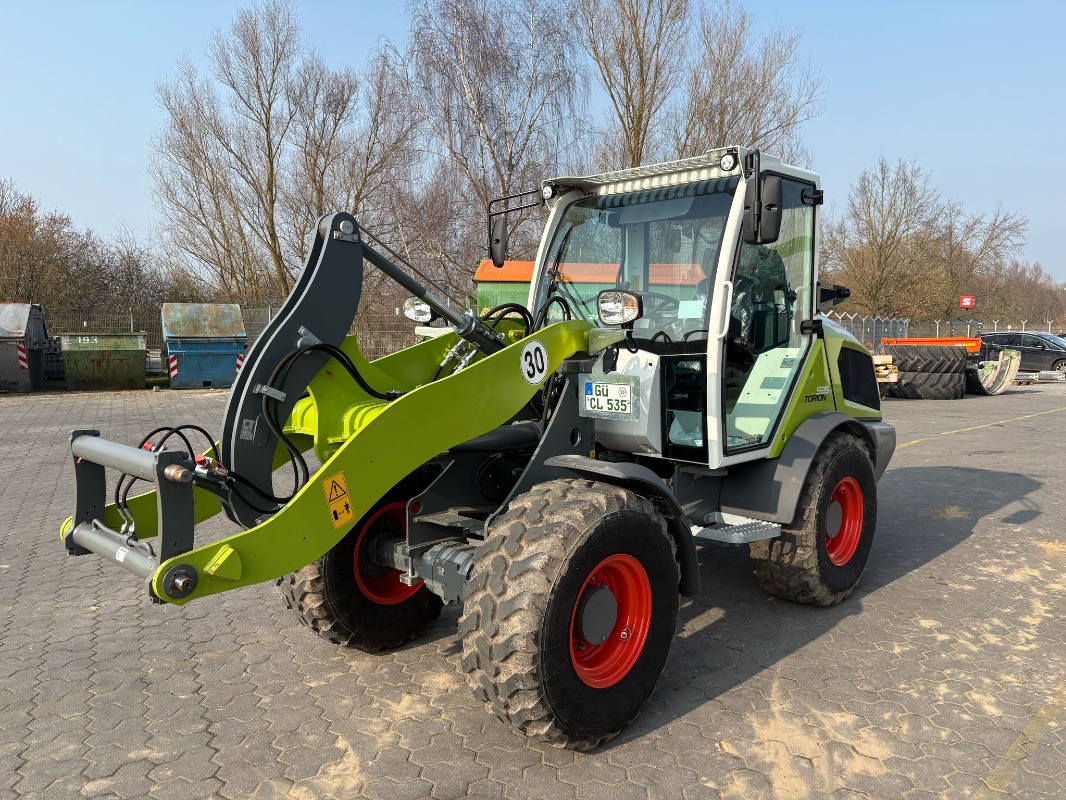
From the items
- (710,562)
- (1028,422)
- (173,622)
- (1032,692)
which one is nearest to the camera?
(1032,692)

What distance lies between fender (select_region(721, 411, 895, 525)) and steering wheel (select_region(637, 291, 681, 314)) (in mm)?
1069

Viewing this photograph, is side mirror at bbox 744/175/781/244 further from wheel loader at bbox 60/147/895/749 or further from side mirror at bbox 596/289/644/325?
side mirror at bbox 596/289/644/325

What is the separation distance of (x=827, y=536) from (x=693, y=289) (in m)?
1.81

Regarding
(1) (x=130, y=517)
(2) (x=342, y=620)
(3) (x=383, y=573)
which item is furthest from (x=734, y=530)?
(1) (x=130, y=517)

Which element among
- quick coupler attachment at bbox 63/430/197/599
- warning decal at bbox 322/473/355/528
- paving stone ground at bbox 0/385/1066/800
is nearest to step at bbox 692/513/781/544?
paving stone ground at bbox 0/385/1066/800

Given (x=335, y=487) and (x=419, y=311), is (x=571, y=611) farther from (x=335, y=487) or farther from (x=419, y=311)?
(x=419, y=311)

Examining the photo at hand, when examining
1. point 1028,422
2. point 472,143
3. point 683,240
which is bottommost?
point 1028,422

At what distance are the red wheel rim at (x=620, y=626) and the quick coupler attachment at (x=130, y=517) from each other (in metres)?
1.59

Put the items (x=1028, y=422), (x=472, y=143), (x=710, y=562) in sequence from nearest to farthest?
(x=710, y=562)
(x=1028, y=422)
(x=472, y=143)

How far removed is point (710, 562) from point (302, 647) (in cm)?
293

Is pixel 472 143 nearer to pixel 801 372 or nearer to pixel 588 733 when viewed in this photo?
pixel 801 372

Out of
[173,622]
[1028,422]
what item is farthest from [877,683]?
[1028,422]

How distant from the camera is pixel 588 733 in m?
3.21

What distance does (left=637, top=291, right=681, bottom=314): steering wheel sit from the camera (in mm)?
4473
